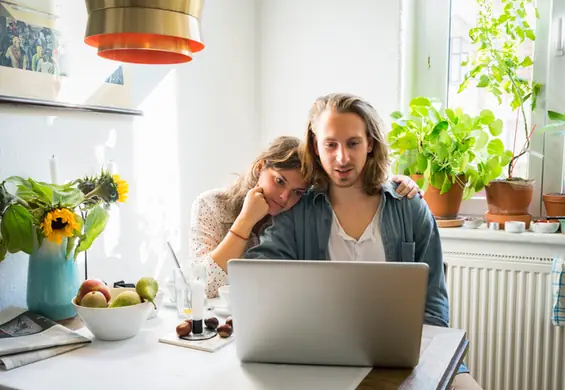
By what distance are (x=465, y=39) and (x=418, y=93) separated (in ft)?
0.99

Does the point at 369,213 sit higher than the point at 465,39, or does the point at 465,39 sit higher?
the point at 465,39

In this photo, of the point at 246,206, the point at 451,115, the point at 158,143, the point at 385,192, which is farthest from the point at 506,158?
the point at 158,143

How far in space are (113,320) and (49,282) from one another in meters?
0.27

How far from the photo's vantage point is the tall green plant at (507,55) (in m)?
2.32

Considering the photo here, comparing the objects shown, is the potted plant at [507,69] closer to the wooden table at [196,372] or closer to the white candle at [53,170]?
the wooden table at [196,372]

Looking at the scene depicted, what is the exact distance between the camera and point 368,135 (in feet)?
5.09

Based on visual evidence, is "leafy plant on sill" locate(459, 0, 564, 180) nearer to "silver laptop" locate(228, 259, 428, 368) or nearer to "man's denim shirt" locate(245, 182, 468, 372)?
"man's denim shirt" locate(245, 182, 468, 372)

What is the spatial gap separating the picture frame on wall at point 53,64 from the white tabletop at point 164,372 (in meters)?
0.75

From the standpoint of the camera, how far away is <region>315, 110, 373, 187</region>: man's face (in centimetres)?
149

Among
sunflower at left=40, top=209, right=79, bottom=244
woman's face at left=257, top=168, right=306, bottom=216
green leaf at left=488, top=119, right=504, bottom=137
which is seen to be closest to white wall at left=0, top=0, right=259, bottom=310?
sunflower at left=40, top=209, right=79, bottom=244

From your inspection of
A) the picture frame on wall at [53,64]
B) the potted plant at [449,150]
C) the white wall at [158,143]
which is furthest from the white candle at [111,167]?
the potted plant at [449,150]

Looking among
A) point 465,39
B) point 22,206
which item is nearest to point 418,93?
point 465,39

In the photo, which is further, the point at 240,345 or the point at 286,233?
the point at 286,233

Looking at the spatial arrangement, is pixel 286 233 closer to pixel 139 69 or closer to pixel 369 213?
pixel 369 213
